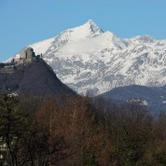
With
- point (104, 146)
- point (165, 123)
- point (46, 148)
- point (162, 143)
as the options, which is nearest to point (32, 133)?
point (46, 148)

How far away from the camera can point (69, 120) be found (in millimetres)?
133250

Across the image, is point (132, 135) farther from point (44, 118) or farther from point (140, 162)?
point (44, 118)

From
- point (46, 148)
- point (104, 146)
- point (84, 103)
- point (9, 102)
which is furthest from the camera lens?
point (84, 103)

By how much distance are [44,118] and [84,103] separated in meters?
30.6

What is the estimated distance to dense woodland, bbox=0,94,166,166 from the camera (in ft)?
245

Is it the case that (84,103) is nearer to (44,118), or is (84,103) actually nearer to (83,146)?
(44,118)

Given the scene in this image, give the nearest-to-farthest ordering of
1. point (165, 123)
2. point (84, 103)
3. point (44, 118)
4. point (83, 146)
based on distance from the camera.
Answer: point (83, 146), point (44, 118), point (84, 103), point (165, 123)

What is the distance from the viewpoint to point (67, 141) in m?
111

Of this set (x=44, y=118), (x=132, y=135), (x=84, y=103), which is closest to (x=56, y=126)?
(x=44, y=118)

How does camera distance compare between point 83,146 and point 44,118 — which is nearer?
point 83,146

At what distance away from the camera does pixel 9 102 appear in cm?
7281

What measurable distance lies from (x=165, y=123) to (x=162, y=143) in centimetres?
6970

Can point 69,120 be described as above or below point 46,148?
above

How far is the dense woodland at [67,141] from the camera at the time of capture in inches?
2936
